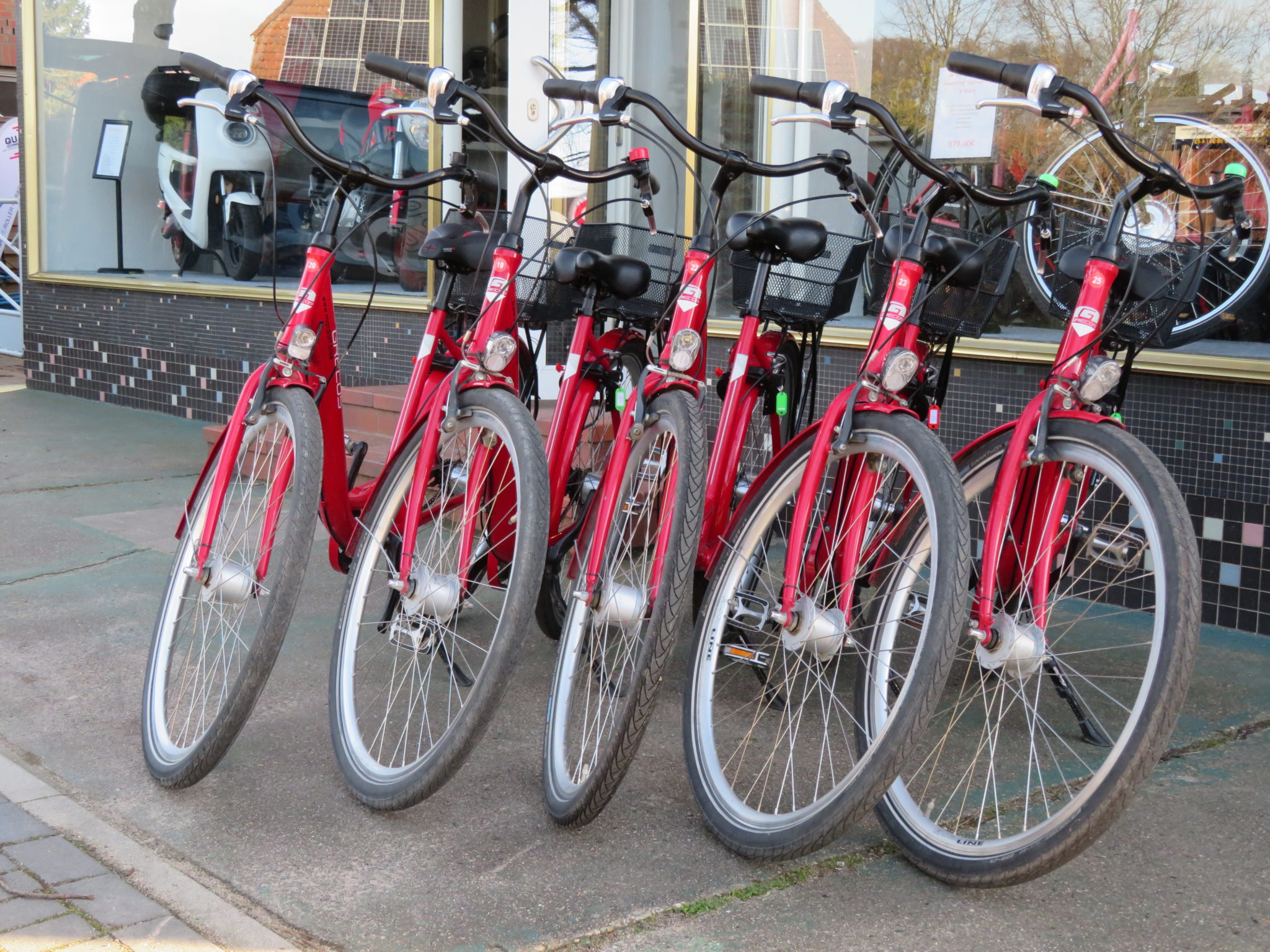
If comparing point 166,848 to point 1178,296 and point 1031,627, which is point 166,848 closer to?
point 1031,627

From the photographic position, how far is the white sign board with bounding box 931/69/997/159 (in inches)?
200

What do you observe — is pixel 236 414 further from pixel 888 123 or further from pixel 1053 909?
pixel 1053 909

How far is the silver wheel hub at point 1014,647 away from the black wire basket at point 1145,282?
67 cm

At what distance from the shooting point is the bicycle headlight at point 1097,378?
7.79 ft

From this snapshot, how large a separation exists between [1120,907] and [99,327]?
808 centimetres

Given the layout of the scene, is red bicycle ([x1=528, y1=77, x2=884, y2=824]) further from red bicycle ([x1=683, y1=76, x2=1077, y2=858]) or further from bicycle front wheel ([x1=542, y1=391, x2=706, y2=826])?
red bicycle ([x1=683, y1=76, x2=1077, y2=858])

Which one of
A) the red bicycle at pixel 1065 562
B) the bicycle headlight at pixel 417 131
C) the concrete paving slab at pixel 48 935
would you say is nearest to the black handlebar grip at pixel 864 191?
the red bicycle at pixel 1065 562

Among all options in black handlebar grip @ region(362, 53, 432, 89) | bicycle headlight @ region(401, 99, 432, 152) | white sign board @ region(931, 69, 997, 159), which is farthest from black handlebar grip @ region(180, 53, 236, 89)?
bicycle headlight @ region(401, 99, 432, 152)

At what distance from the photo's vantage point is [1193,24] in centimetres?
450

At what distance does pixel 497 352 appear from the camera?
2770mm

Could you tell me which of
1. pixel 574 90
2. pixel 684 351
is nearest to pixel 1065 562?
pixel 684 351

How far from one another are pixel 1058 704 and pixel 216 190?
705cm

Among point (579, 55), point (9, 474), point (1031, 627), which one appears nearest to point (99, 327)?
point (9, 474)

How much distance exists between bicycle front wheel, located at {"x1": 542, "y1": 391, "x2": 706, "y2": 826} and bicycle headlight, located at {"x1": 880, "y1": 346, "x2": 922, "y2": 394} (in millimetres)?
370
